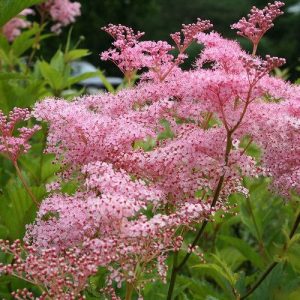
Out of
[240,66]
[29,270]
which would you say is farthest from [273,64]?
[29,270]

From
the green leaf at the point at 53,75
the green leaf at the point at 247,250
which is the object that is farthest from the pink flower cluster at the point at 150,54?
the green leaf at the point at 53,75

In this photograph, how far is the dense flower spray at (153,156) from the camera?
5.76 ft

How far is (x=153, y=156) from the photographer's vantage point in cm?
203

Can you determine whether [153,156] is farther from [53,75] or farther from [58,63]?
[58,63]

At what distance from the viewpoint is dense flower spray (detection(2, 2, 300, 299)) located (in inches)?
69.1

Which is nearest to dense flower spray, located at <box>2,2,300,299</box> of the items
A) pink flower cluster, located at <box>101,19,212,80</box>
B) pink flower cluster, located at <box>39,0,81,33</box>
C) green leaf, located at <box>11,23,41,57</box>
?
pink flower cluster, located at <box>101,19,212,80</box>

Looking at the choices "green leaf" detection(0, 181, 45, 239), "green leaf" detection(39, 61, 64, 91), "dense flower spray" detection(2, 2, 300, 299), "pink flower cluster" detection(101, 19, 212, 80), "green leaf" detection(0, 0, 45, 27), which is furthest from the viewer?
"green leaf" detection(39, 61, 64, 91)

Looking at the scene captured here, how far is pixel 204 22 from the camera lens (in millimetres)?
2371

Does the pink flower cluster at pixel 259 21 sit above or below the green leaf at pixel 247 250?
above

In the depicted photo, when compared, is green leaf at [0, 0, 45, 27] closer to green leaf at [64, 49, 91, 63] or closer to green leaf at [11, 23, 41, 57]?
green leaf at [64, 49, 91, 63]

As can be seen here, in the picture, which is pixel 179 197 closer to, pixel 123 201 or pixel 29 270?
pixel 123 201

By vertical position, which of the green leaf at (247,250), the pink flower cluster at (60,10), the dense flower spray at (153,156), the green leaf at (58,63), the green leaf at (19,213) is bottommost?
the green leaf at (247,250)

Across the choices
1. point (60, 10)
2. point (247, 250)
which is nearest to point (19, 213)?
point (247, 250)

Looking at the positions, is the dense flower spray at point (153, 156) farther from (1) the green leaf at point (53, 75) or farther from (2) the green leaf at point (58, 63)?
(2) the green leaf at point (58, 63)
